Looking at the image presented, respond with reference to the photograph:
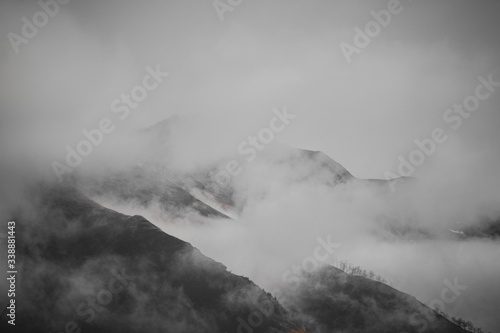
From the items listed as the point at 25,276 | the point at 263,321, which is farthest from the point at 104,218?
the point at 263,321

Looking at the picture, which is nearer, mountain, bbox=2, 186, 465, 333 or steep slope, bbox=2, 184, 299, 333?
steep slope, bbox=2, 184, 299, 333

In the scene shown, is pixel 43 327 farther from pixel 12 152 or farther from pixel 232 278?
pixel 12 152

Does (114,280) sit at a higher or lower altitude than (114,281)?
higher

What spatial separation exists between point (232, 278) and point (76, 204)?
99.1 m

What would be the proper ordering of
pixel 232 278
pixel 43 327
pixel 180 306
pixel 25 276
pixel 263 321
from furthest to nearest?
pixel 232 278, pixel 263 321, pixel 180 306, pixel 25 276, pixel 43 327

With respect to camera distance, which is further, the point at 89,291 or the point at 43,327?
the point at 89,291

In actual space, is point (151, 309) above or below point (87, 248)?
below

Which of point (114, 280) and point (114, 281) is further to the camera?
point (114, 280)

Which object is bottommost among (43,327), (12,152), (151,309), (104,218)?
(43,327)

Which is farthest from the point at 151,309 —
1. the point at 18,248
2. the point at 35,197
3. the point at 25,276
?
the point at 35,197

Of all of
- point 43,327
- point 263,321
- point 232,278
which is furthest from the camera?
point 232,278

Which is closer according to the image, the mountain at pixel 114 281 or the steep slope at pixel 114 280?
the steep slope at pixel 114 280

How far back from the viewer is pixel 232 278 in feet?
592

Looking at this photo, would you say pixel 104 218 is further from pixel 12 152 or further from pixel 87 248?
pixel 12 152
